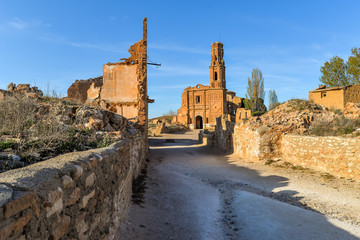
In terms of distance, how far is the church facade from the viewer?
4219cm

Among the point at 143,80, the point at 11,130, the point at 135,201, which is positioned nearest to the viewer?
the point at 11,130

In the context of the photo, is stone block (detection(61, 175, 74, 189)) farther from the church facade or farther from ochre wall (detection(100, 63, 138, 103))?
the church facade

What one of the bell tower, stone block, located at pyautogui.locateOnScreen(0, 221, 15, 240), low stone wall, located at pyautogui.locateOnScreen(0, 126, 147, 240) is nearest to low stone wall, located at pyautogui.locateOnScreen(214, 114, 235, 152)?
low stone wall, located at pyautogui.locateOnScreen(0, 126, 147, 240)

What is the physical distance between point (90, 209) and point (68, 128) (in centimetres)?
290

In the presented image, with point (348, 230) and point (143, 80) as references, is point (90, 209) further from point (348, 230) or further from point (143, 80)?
point (143, 80)

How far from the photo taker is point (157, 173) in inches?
369

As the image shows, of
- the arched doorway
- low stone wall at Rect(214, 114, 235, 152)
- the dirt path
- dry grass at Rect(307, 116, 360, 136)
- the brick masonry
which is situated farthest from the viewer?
the arched doorway

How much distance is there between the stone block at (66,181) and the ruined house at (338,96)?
2139cm

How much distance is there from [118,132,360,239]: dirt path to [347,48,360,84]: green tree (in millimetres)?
25780

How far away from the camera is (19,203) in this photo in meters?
1.39

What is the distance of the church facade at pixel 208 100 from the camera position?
42.2m

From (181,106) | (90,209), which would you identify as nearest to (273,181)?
(90,209)

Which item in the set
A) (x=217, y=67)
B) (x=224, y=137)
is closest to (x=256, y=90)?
(x=217, y=67)

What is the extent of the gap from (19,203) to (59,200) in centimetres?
51
